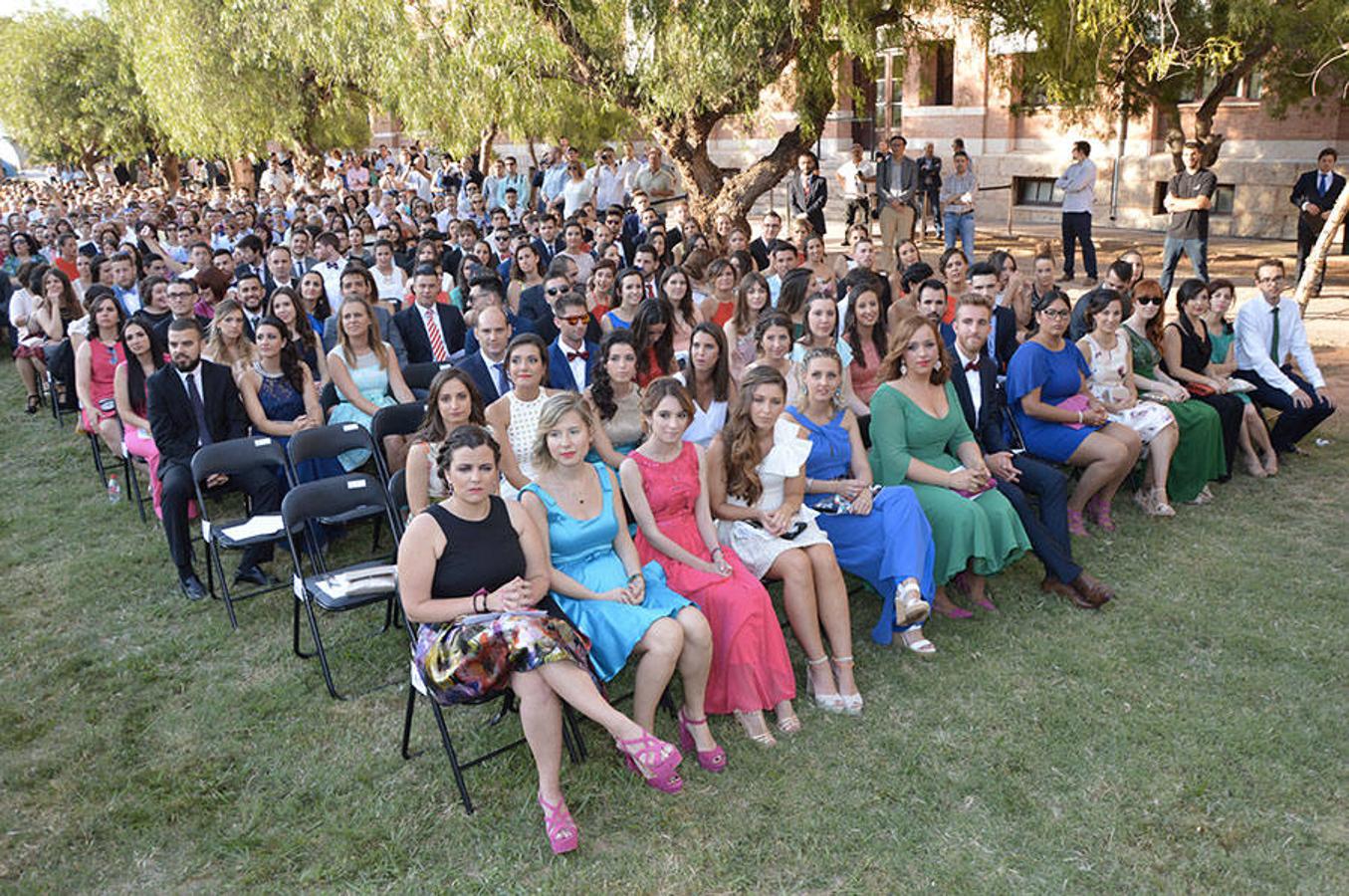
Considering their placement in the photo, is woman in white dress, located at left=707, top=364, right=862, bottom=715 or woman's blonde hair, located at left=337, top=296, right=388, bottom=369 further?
woman's blonde hair, located at left=337, top=296, right=388, bottom=369

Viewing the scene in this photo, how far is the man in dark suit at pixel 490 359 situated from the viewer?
20.5 ft

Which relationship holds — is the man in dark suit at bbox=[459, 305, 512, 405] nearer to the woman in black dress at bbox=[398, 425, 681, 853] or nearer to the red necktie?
the red necktie

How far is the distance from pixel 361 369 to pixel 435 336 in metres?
1.14

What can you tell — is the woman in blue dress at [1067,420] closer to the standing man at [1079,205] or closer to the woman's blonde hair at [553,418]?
the woman's blonde hair at [553,418]

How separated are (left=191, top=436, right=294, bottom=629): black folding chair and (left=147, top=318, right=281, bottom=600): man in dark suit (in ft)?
0.30

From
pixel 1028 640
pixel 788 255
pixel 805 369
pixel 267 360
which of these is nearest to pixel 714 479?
pixel 805 369

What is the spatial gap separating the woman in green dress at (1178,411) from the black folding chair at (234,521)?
5315 mm

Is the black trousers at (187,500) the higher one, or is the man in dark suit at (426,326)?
the man in dark suit at (426,326)

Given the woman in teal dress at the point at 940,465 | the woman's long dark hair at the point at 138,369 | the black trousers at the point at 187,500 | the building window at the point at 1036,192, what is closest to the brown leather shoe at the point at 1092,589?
the woman in teal dress at the point at 940,465

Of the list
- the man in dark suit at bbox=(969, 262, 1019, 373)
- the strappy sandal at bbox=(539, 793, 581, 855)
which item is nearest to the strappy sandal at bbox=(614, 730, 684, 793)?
the strappy sandal at bbox=(539, 793, 581, 855)

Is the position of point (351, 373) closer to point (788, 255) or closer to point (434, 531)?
point (434, 531)

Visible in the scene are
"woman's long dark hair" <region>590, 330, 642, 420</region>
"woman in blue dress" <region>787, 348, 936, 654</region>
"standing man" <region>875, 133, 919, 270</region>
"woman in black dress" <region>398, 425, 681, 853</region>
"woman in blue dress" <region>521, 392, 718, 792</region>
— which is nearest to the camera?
"woman in black dress" <region>398, 425, 681, 853</region>

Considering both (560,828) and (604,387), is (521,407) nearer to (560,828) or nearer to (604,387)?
(604,387)

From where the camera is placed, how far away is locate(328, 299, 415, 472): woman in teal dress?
6645mm
